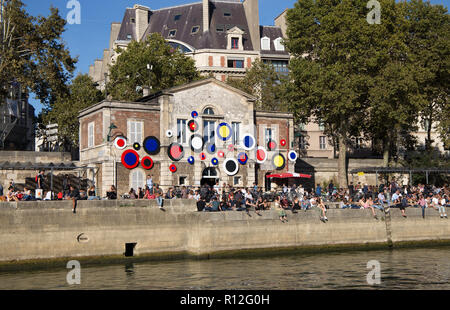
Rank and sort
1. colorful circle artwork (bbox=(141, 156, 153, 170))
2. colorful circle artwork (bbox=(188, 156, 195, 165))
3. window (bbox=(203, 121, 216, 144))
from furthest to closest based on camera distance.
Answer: window (bbox=(203, 121, 216, 144)) → colorful circle artwork (bbox=(188, 156, 195, 165)) → colorful circle artwork (bbox=(141, 156, 153, 170))

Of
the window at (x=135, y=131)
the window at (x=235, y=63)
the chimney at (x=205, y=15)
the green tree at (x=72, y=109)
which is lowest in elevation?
the window at (x=135, y=131)

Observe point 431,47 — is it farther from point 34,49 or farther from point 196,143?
point 34,49

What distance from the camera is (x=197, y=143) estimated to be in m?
43.2

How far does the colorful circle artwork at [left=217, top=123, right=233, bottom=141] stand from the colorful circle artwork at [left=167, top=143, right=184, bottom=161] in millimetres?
3588

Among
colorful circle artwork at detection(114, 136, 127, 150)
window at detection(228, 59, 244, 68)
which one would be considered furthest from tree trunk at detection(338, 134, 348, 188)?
window at detection(228, 59, 244, 68)

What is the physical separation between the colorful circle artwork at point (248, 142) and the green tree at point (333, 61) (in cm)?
899

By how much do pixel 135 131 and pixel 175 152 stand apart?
3.53 meters

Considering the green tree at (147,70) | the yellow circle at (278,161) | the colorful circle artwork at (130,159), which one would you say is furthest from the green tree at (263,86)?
the colorful circle artwork at (130,159)

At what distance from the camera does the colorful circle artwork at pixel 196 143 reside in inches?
1695

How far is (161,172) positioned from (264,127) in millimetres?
10618

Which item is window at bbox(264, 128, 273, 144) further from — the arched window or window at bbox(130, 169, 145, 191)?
window at bbox(130, 169, 145, 191)

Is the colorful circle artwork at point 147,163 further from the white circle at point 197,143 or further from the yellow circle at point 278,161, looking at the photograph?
the yellow circle at point 278,161

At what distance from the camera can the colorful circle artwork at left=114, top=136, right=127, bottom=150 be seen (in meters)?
40.3

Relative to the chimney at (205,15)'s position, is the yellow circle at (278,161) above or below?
below
